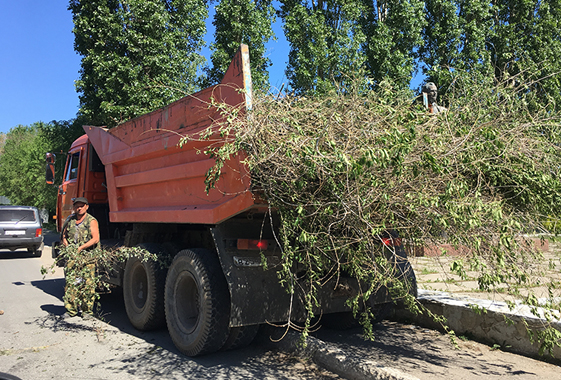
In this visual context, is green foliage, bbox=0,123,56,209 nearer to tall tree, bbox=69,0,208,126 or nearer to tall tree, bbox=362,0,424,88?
tall tree, bbox=69,0,208,126

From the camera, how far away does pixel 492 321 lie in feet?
15.2

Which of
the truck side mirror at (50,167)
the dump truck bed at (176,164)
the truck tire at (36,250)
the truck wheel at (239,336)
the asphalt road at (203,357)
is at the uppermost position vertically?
the truck side mirror at (50,167)

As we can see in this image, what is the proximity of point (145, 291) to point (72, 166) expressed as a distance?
373 cm

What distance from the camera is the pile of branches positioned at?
3.13 metres

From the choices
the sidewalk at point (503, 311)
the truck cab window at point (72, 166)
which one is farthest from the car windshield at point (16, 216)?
the sidewalk at point (503, 311)

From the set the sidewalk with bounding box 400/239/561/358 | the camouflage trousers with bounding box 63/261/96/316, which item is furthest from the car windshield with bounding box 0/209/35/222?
the sidewalk with bounding box 400/239/561/358

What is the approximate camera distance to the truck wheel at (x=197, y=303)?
423cm

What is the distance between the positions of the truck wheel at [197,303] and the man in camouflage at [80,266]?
156 cm

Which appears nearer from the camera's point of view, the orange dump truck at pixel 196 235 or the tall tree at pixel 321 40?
the orange dump truck at pixel 196 235

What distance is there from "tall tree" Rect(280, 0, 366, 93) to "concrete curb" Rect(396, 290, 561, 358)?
34.8 ft

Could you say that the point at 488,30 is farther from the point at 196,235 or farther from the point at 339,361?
the point at 339,361

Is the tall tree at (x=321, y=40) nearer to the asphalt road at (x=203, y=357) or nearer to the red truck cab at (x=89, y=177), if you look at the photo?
the red truck cab at (x=89, y=177)

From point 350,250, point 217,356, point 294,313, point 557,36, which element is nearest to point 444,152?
point 350,250

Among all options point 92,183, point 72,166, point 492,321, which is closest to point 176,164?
point 92,183
